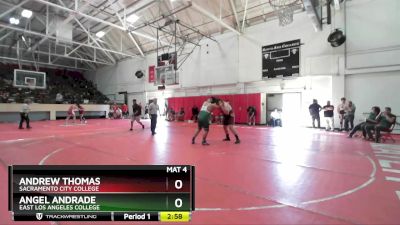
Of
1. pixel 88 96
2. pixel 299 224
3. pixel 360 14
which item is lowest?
pixel 299 224

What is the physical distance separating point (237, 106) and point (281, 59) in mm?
4577

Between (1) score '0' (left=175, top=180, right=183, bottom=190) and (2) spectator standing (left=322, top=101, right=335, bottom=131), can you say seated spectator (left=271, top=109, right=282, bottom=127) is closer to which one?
(2) spectator standing (left=322, top=101, right=335, bottom=131)

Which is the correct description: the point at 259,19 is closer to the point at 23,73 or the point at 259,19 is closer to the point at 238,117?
the point at 238,117

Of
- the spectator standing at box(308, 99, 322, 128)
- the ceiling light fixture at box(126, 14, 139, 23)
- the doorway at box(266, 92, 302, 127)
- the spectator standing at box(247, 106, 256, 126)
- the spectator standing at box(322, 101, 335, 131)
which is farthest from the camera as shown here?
the ceiling light fixture at box(126, 14, 139, 23)

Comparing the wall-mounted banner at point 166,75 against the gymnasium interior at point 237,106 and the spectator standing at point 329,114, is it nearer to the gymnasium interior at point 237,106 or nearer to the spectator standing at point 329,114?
the gymnasium interior at point 237,106

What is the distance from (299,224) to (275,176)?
67.8 inches

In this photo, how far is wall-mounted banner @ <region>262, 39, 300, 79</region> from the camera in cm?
1434

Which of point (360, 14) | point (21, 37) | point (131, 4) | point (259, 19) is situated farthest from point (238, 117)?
point (21, 37)

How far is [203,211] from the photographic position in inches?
107
